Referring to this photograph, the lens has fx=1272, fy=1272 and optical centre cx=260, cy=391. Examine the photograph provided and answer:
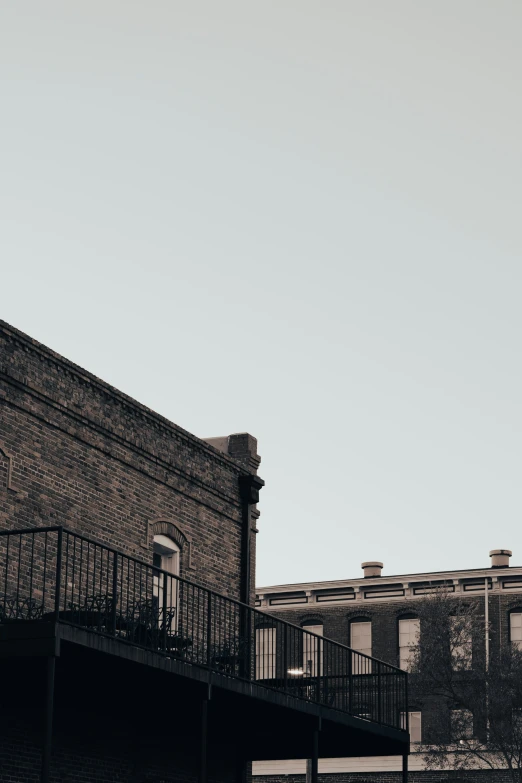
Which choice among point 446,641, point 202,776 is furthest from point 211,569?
point 446,641

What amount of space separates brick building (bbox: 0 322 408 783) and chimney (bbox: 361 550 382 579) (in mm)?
27375

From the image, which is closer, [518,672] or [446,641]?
[518,672]

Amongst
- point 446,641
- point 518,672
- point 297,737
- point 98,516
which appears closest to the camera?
point 98,516

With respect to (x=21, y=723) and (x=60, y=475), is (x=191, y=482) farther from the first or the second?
(x=21, y=723)

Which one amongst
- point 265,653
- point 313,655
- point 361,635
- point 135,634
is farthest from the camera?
point 361,635

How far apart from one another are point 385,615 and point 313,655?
8393 mm

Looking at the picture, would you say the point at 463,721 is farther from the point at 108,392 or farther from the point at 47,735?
the point at 47,735

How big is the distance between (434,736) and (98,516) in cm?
2671

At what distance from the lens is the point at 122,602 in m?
18.6

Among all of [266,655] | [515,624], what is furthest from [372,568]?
[266,655]

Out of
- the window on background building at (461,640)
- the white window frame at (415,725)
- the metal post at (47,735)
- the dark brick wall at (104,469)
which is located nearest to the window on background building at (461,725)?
the window on background building at (461,640)

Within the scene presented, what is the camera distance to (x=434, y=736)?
140 feet

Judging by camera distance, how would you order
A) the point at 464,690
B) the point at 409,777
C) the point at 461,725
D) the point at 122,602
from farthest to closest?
the point at 409,777
the point at 464,690
the point at 461,725
the point at 122,602

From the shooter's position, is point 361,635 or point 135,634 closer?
point 135,634
